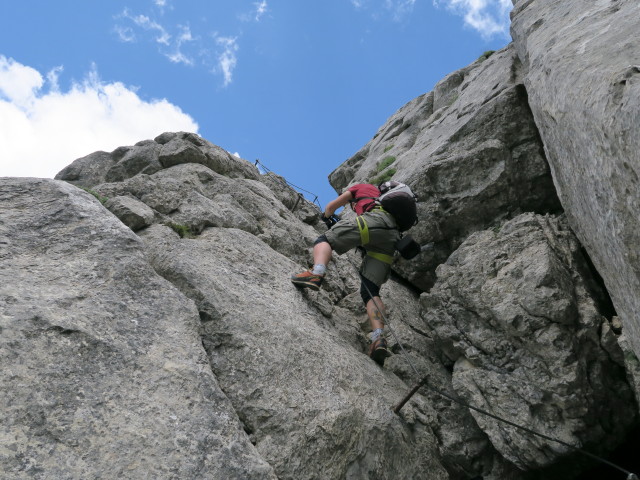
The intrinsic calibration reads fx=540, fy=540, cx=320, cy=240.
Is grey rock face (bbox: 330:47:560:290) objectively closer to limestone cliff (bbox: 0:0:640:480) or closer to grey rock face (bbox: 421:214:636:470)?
limestone cliff (bbox: 0:0:640:480)

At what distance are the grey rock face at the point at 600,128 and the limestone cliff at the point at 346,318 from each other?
48 mm

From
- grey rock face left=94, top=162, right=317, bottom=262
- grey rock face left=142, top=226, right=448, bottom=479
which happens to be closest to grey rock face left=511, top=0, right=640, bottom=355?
grey rock face left=142, top=226, right=448, bottom=479

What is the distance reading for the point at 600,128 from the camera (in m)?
6.29

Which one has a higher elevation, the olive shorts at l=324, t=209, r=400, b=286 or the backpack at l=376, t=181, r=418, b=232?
the backpack at l=376, t=181, r=418, b=232

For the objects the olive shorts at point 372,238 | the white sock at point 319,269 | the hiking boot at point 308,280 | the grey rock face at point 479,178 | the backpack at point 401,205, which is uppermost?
the grey rock face at point 479,178

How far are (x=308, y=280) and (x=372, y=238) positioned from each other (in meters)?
1.82

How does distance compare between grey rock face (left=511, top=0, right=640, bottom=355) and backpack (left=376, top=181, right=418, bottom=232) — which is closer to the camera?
grey rock face (left=511, top=0, right=640, bottom=355)

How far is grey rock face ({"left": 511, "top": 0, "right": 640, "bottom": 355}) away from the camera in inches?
236

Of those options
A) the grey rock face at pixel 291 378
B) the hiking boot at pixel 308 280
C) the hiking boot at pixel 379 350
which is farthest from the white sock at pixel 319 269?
the hiking boot at pixel 379 350

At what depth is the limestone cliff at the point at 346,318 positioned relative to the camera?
19.3 feet

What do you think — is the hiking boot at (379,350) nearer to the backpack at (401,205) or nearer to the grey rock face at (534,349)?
the grey rock face at (534,349)

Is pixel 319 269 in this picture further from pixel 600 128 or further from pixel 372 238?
pixel 600 128

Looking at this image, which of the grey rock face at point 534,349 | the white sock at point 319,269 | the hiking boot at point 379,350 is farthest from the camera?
the white sock at point 319,269

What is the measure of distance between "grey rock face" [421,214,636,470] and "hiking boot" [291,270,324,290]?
2.40 metres
